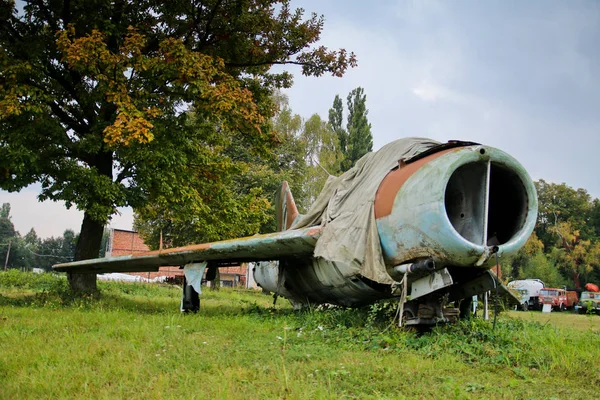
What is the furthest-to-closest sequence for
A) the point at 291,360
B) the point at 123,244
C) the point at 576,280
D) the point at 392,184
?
1. the point at 123,244
2. the point at 576,280
3. the point at 392,184
4. the point at 291,360

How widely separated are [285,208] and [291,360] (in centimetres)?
770

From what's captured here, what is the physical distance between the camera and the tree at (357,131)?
34.9 m

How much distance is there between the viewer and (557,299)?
33156mm

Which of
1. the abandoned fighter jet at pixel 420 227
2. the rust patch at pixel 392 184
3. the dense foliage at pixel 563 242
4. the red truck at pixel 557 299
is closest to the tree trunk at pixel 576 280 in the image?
the dense foliage at pixel 563 242

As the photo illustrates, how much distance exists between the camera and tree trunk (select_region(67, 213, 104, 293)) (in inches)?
513

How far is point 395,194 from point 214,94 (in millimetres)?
5981

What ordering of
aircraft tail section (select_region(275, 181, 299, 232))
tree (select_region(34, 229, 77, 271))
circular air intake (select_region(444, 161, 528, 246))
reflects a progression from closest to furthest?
circular air intake (select_region(444, 161, 528, 246)) → aircraft tail section (select_region(275, 181, 299, 232)) → tree (select_region(34, 229, 77, 271))

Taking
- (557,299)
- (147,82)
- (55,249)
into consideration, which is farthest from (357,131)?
(55,249)

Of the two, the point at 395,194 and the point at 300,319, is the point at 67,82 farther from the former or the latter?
the point at 395,194

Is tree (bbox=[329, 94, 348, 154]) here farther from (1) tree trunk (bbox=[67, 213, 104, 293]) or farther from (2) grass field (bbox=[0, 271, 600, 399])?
(2) grass field (bbox=[0, 271, 600, 399])

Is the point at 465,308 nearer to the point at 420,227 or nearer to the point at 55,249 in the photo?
the point at 420,227

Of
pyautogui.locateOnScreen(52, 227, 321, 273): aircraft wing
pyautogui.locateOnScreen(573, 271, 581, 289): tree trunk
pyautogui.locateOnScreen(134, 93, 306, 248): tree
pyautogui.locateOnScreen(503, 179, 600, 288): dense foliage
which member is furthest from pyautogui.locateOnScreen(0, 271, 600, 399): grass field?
pyautogui.locateOnScreen(573, 271, 581, 289): tree trunk

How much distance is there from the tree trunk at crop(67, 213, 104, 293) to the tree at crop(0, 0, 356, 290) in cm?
3

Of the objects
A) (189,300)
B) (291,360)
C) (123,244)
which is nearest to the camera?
(291,360)
